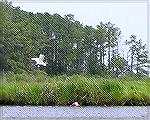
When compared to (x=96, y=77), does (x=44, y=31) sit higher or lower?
higher

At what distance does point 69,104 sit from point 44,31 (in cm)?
306

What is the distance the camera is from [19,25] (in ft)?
53.2

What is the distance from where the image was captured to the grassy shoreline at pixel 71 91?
12.1m

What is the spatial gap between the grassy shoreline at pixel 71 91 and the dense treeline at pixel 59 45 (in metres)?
0.25

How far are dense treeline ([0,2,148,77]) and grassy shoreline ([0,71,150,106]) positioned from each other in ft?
0.81

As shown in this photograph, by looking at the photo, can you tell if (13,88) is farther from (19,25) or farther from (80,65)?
(19,25)

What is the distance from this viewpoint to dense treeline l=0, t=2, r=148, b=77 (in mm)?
12834

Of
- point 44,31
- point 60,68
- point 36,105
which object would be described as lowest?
point 36,105

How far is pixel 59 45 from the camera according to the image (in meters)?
13.6

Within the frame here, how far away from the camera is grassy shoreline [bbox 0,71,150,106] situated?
12.1 m

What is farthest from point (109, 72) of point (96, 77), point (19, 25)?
point (19, 25)

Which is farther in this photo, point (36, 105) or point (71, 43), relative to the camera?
point (71, 43)

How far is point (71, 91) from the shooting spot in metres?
12.4

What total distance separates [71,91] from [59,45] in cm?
164
